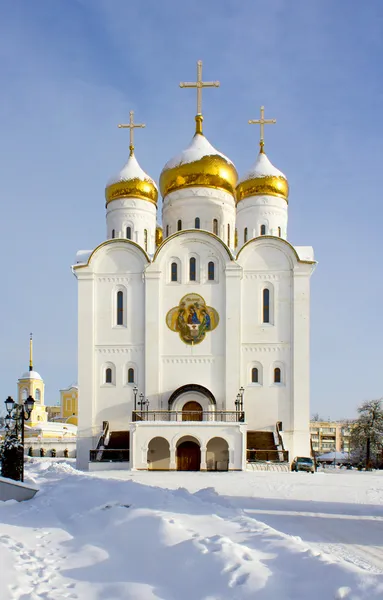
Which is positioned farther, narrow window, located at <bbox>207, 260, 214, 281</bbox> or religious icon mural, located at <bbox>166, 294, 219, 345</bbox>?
narrow window, located at <bbox>207, 260, 214, 281</bbox>

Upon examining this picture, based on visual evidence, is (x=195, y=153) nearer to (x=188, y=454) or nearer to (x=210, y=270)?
(x=210, y=270)

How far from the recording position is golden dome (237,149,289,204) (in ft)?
104

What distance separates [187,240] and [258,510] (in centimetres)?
1716

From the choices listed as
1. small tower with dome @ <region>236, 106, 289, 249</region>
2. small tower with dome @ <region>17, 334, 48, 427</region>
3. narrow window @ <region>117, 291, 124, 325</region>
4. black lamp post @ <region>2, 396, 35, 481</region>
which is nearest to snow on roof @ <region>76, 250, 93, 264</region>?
narrow window @ <region>117, 291, 124, 325</region>

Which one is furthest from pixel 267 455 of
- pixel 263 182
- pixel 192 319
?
pixel 263 182

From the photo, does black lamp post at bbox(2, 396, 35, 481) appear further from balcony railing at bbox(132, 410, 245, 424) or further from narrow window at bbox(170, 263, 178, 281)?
narrow window at bbox(170, 263, 178, 281)

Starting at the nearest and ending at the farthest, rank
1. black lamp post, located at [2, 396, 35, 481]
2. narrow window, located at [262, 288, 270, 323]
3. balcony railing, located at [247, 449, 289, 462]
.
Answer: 1. black lamp post, located at [2, 396, 35, 481]
2. balcony railing, located at [247, 449, 289, 462]
3. narrow window, located at [262, 288, 270, 323]

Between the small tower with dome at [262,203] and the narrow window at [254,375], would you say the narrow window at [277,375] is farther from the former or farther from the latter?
the small tower with dome at [262,203]

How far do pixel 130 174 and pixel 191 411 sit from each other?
11036 millimetres

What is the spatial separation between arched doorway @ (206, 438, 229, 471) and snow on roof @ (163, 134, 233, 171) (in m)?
11.5

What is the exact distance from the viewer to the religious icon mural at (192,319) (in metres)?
28.2

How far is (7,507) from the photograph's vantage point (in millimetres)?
12297

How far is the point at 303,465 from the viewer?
84.1 ft

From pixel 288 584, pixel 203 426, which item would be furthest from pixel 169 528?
pixel 203 426
